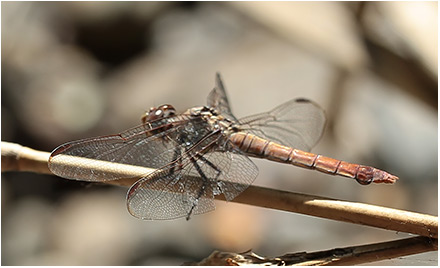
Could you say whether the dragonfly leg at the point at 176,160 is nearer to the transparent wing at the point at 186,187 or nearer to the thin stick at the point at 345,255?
the transparent wing at the point at 186,187

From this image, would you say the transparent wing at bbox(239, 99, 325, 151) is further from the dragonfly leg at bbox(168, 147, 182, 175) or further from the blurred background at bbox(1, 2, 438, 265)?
the blurred background at bbox(1, 2, 438, 265)

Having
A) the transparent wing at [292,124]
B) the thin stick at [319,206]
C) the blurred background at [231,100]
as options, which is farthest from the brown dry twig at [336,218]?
the blurred background at [231,100]

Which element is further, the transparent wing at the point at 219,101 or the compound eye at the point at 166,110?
the transparent wing at the point at 219,101

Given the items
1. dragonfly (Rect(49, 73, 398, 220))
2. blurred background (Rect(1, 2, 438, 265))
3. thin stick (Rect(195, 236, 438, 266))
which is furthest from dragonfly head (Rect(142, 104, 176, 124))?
blurred background (Rect(1, 2, 438, 265))

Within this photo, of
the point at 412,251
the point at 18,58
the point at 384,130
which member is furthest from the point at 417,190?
the point at 18,58

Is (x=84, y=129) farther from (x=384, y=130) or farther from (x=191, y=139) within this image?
(x=191, y=139)

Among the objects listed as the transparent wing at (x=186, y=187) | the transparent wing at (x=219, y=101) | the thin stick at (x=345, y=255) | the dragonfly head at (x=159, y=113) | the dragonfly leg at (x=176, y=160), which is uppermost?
the transparent wing at (x=219, y=101)

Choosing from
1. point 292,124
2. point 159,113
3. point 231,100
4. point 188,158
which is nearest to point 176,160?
point 188,158
